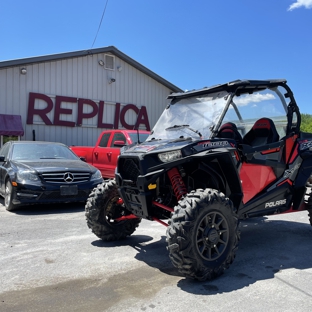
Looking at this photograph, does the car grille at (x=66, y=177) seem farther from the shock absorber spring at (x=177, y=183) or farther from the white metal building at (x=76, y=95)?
the white metal building at (x=76, y=95)

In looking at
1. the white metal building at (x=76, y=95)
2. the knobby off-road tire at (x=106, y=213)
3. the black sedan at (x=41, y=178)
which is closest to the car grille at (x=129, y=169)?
the knobby off-road tire at (x=106, y=213)

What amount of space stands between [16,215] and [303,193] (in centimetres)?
549

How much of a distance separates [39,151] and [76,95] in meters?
8.97

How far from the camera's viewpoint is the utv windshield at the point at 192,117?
14.9 ft

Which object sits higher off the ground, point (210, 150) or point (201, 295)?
point (210, 150)

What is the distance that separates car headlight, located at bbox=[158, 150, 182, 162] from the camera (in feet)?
12.9

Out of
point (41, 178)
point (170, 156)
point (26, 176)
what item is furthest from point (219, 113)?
point (26, 176)

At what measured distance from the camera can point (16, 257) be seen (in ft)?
15.2

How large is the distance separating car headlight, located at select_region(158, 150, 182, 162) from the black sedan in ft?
14.1

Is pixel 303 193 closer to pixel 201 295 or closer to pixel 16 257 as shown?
pixel 201 295

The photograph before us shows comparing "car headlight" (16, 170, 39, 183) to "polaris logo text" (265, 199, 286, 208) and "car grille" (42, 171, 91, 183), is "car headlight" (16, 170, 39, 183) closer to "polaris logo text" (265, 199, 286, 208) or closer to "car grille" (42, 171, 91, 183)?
"car grille" (42, 171, 91, 183)

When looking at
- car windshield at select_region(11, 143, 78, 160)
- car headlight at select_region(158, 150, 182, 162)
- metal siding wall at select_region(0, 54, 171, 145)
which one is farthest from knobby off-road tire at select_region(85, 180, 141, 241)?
metal siding wall at select_region(0, 54, 171, 145)

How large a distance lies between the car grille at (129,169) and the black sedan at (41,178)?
3629 mm

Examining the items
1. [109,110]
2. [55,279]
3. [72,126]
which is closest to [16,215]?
[55,279]
